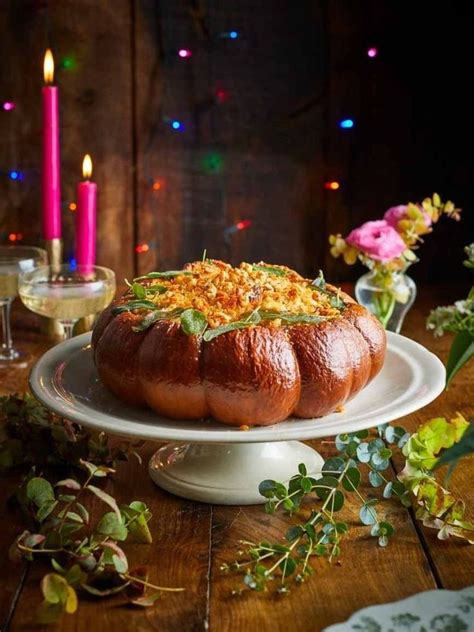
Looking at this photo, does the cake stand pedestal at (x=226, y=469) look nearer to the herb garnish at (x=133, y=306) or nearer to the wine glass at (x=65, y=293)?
the herb garnish at (x=133, y=306)

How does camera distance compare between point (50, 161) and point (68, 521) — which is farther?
point (50, 161)

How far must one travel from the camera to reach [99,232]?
2.54 m

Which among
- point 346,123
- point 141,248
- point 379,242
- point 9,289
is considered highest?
point 346,123

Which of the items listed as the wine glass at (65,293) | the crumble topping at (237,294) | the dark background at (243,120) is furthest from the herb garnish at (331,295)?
the dark background at (243,120)

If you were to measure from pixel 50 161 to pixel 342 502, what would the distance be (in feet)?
3.25

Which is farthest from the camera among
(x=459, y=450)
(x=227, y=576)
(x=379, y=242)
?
(x=379, y=242)

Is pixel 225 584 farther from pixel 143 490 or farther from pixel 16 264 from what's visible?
pixel 16 264

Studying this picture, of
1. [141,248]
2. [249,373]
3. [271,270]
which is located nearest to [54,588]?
[249,373]

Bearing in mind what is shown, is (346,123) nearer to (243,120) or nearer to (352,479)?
(243,120)

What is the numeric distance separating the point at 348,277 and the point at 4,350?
3.96 feet

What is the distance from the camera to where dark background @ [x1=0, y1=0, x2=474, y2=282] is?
7.92 ft

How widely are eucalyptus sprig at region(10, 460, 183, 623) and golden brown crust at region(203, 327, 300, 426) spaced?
134 mm

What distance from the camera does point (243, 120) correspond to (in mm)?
2498

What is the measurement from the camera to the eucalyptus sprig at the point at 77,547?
0.86 meters
